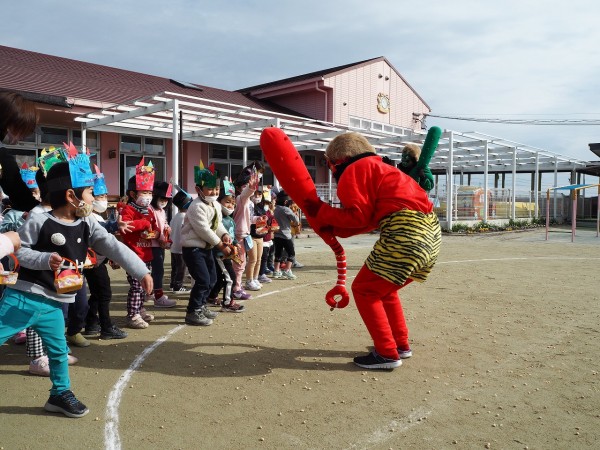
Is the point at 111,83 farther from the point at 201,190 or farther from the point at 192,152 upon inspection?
the point at 201,190

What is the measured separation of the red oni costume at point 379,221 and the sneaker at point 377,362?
0.05 meters

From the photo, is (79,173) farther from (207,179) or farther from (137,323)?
(137,323)

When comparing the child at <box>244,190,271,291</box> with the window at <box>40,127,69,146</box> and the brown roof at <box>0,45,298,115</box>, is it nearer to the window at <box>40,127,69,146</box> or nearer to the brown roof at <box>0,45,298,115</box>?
the brown roof at <box>0,45,298,115</box>

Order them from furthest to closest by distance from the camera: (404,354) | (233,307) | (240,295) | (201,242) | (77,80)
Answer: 1. (77,80)
2. (240,295)
3. (233,307)
4. (201,242)
5. (404,354)

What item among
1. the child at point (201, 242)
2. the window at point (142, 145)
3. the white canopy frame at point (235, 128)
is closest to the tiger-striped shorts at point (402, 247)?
the child at point (201, 242)

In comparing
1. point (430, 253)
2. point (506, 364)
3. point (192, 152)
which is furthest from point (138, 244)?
point (192, 152)

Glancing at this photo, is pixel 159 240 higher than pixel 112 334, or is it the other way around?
pixel 159 240

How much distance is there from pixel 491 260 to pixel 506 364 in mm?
7411

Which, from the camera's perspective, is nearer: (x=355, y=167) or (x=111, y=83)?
(x=355, y=167)

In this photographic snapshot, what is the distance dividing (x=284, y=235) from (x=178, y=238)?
2.27 meters

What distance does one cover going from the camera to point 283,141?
452 cm

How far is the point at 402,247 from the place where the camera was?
4070 mm

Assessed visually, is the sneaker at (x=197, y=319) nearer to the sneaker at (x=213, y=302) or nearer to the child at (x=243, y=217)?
the sneaker at (x=213, y=302)

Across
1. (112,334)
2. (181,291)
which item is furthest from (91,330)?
(181,291)
